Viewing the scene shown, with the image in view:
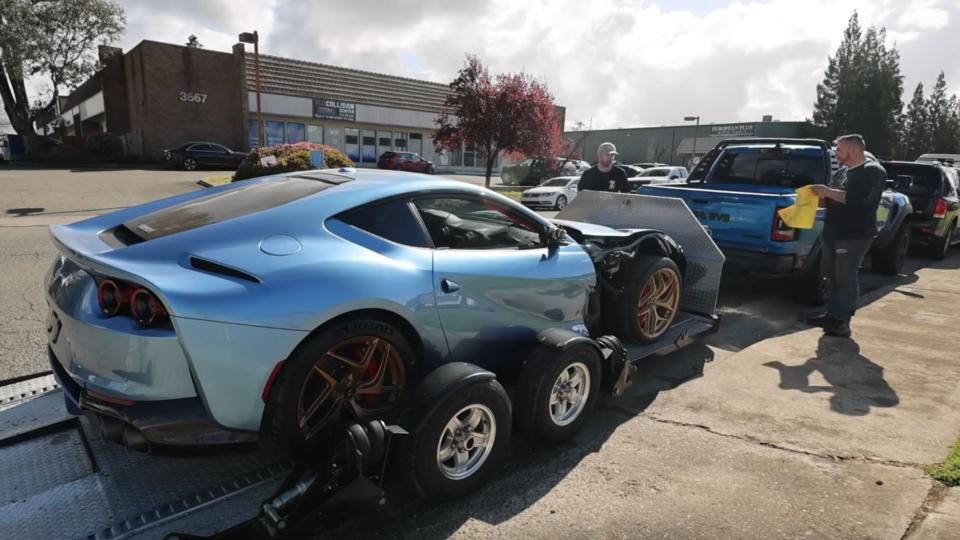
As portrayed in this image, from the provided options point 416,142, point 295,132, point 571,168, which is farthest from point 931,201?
point 416,142

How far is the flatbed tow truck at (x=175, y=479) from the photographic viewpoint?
228cm

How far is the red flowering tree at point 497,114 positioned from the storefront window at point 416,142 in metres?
18.3

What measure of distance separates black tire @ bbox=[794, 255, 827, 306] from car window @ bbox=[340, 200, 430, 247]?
532 centimetres

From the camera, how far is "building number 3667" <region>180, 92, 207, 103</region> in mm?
30559

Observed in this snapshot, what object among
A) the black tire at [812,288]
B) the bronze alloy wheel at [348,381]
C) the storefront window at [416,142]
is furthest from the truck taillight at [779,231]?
the storefront window at [416,142]

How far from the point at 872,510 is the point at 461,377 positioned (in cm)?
207

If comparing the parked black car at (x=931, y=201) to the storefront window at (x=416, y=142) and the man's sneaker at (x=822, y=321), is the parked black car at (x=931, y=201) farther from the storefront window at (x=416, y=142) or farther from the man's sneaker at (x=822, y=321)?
the storefront window at (x=416, y=142)

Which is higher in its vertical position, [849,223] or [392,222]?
[392,222]

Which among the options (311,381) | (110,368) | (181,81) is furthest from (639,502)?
(181,81)

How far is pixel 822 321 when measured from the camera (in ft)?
18.7

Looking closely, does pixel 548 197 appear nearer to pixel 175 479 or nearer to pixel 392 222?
pixel 392 222

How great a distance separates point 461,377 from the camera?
2.66 metres

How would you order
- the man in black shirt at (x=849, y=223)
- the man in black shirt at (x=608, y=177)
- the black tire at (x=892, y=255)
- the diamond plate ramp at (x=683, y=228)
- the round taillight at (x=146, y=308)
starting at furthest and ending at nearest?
the black tire at (x=892, y=255) → the man in black shirt at (x=608, y=177) → the man in black shirt at (x=849, y=223) → the diamond plate ramp at (x=683, y=228) → the round taillight at (x=146, y=308)

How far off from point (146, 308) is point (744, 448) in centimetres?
319
